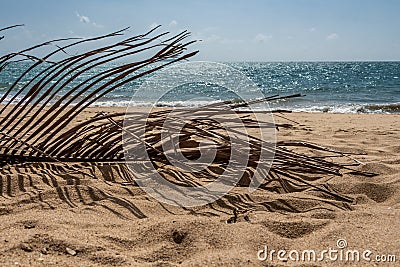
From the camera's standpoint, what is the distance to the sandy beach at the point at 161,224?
111 centimetres

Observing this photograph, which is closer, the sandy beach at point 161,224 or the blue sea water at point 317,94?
the sandy beach at point 161,224

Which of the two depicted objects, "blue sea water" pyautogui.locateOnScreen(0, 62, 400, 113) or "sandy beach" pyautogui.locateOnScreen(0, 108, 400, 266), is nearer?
"sandy beach" pyautogui.locateOnScreen(0, 108, 400, 266)

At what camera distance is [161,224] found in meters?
1.31

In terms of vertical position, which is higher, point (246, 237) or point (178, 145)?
point (178, 145)

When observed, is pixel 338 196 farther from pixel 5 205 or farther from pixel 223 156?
pixel 5 205

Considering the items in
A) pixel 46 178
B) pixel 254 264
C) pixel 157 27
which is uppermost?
pixel 157 27

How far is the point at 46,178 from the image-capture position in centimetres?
167

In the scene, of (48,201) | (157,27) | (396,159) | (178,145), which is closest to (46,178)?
(48,201)

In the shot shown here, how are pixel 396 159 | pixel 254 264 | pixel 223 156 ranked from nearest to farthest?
pixel 254 264 → pixel 223 156 → pixel 396 159

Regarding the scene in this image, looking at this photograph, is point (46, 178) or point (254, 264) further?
point (46, 178)

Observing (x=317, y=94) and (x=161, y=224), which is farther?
(x=317, y=94)

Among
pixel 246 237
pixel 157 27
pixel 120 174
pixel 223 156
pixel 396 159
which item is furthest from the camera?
pixel 396 159

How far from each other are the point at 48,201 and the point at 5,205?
0.14 meters

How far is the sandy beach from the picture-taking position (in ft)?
3.63
